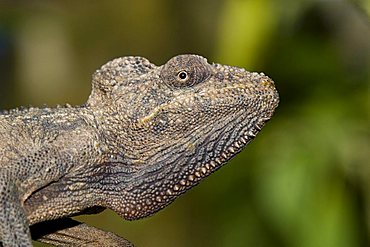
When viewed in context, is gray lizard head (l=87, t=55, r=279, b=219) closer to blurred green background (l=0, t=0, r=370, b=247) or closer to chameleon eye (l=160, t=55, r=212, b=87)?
chameleon eye (l=160, t=55, r=212, b=87)

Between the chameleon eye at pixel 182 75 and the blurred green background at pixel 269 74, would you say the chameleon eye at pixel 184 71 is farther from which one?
the blurred green background at pixel 269 74

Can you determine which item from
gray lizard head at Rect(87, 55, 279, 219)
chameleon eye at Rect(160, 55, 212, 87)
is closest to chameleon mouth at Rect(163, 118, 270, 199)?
gray lizard head at Rect(87, 55, 279, 219)

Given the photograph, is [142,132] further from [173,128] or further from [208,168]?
[208,168]

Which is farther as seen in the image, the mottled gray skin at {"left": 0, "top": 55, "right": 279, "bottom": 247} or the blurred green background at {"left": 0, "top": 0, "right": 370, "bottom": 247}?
the blurred green background at {"left": 0, "top": 0, "right": 370, "bottom": 247}

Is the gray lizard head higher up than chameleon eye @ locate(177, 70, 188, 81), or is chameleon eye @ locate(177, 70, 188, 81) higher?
chameleon eye @ locate(177, 70, 188, 81)

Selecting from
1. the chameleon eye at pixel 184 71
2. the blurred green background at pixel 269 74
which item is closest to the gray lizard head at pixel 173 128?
the chameleon eye at pixel 184 71

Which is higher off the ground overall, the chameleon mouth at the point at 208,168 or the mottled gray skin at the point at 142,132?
the mottled gray skin at the point at 142,132

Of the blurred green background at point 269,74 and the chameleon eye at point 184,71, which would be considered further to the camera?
the blurred green background at point 269,74

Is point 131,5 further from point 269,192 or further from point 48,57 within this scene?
point 269,192
